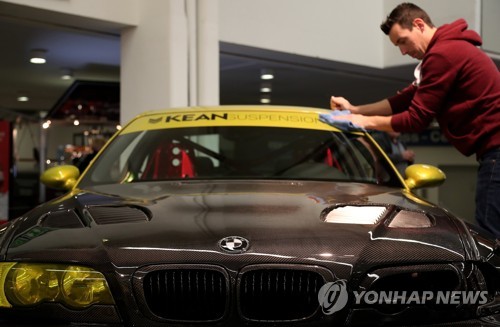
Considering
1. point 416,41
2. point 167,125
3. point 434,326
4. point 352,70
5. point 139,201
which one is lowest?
point 434,326

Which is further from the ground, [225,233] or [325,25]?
[325,25]

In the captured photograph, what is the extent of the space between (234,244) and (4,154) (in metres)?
9.27

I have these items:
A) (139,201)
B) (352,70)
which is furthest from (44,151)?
(139,201)

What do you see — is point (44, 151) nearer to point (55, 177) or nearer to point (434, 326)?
point (55, 177)

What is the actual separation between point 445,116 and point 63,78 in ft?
36.0

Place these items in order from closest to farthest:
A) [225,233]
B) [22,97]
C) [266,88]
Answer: [225,233]
[266,88]
[22,97]

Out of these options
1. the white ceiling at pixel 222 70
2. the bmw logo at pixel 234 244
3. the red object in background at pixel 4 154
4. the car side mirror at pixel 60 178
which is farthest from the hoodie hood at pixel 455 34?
the red object in background at pixel 4 154

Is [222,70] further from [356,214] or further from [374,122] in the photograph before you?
[356,214]

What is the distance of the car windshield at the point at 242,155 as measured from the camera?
3160 mm

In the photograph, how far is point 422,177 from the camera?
2.97 m

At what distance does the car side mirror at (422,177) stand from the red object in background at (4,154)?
8.47 meters

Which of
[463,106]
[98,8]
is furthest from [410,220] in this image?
[98,8]

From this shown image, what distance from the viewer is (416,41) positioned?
3.18m

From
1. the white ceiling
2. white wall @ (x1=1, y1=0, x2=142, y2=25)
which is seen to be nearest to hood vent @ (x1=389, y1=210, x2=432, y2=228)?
white wall @ (x1=1, y1=0, x2=142, y2=25)
